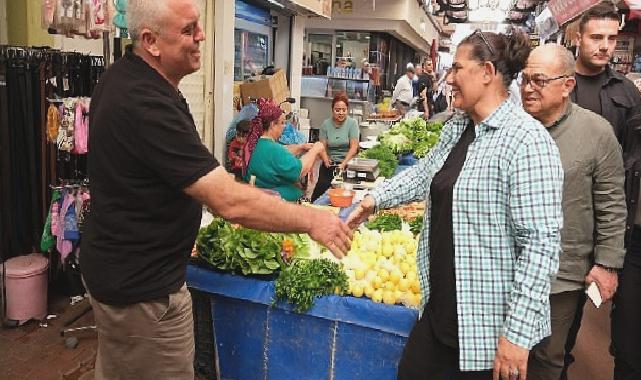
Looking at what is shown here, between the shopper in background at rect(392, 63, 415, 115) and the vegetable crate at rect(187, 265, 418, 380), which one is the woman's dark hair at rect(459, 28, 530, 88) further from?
the shopper in background at rect(392, 63, 415, 115)

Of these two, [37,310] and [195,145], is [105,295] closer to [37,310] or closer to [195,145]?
[195,145]

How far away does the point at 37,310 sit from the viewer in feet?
15.4

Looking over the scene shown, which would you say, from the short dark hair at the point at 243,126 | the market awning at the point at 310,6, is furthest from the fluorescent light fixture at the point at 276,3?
the short dark hair at the point at 243,126

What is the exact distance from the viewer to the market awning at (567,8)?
34.0 ft

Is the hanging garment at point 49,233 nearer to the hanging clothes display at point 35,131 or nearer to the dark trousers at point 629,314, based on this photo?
the hanging clothes display at point 35,131

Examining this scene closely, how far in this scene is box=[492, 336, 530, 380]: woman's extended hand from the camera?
6.63 feet

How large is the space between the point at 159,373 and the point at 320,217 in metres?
0.97

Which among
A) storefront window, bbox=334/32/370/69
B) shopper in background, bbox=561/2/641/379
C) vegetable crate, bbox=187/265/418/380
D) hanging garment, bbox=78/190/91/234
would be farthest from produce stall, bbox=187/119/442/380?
storefront window, bbox=334/32/370/69

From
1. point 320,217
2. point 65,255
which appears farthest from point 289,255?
point 65,255

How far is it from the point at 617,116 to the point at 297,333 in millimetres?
2449

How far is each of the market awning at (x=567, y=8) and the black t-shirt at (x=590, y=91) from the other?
22.9ft

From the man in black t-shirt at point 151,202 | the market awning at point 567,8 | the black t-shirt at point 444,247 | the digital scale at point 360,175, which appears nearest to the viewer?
the man in black t-shirt at point 151,202

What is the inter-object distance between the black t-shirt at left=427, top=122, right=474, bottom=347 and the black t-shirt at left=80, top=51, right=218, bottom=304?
0.90m

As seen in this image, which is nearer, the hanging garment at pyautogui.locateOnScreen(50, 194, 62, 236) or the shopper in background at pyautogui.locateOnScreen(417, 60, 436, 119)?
the hanging garment at pyautogui.locateOnScreen(50, 194, 62, 236)
